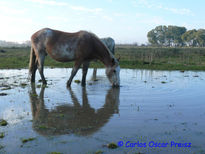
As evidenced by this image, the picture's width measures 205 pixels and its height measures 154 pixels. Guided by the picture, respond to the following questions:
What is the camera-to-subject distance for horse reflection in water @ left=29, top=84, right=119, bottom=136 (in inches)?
200

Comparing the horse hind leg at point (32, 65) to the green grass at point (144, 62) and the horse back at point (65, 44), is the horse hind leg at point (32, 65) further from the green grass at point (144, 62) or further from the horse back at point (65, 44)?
the green grass at point (144, 62)

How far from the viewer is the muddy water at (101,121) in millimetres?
4297

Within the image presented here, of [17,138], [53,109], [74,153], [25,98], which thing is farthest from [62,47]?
[74,153]

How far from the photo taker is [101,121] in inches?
226

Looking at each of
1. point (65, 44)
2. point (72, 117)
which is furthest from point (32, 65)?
point (72, 117)

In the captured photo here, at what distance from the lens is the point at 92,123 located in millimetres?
5570

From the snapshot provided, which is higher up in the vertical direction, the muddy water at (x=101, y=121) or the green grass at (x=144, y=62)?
the green grass at (x=144, y=62)

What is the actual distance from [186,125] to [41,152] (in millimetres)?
3351

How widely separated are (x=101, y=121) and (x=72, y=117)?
818 millimetres

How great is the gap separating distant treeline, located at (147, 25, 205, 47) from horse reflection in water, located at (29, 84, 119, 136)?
352 feet

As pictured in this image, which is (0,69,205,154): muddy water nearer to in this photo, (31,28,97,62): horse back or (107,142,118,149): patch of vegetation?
(107,142,118,149): patch of vegetation

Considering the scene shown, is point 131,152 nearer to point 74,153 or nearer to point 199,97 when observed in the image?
point 74,153

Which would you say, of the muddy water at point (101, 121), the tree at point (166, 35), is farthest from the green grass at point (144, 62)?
the tree at point (166, 35)

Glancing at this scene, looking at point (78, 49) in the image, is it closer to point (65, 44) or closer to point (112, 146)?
point (65, 44)
